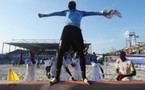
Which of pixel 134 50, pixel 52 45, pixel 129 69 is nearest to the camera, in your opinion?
pixel 129 69

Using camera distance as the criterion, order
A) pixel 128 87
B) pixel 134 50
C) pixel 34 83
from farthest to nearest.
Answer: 1. pixel 134 50
2. pixel 34 83
3. pixel 128 87

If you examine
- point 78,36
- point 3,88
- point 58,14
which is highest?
point 58,14

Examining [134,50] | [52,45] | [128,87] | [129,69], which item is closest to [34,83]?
[128,87]

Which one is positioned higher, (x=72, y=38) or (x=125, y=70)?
(x=72, y=38)

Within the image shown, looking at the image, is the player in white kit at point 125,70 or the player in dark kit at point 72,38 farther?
the player in white kit at point 125,70

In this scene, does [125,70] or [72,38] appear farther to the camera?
[125,70]

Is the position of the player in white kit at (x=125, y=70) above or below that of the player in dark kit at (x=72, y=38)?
below

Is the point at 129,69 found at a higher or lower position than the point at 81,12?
lower

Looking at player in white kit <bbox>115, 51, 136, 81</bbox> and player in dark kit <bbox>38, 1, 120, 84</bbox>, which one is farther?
player in white kit <bbox>115, 51, 136, 81</bbox>

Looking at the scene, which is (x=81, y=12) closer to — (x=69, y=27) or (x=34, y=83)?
(x=69, y=27)

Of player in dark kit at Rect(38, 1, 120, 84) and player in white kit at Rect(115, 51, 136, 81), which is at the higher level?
player in dark kit at Rect(38, 1, 120, 84)

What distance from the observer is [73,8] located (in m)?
5.39

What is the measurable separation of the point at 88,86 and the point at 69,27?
1258mm

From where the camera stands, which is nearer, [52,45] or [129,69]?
[129,69]
